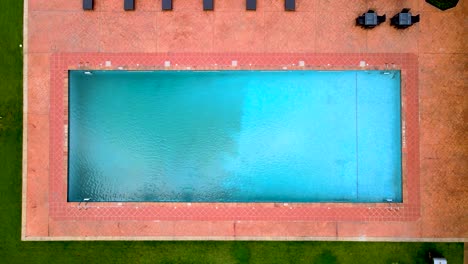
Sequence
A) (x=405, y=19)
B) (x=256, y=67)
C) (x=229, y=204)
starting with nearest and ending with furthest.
A: (x=405, y=19) < (x=229, y=204) < (x=256, y=67)

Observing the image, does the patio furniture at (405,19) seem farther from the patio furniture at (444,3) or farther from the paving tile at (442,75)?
the paving tile at (442,75)

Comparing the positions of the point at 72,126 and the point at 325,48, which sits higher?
the point at 325,48

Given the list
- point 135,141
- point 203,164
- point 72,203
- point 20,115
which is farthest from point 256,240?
point 20,115

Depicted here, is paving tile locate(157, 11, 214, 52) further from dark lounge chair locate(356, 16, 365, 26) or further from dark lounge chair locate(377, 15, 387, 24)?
dark lounge chair locate(377, 15, 387, 24)

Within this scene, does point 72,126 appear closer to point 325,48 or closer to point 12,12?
point 12,12

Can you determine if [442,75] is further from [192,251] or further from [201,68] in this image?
[192,251]

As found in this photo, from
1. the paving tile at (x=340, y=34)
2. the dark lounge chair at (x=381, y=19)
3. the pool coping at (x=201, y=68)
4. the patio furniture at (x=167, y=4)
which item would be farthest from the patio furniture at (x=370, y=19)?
the patio furniture at (x=167, y=4)

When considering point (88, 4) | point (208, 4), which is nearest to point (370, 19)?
point (208, 4)
